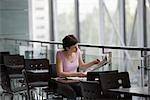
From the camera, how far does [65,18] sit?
36.3 feet

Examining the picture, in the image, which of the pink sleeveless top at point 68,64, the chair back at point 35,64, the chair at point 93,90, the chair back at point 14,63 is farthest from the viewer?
the chair back at point 14,63

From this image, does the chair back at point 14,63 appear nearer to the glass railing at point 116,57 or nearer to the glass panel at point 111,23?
the glass railing at point 116,57

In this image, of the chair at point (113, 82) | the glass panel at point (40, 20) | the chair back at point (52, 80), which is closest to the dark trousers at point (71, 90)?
the chair back at point (52, 80)

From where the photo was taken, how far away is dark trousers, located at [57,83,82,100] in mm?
4578

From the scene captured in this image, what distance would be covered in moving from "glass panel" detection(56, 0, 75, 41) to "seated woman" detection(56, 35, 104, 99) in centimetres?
573

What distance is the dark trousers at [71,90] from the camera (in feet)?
15.0

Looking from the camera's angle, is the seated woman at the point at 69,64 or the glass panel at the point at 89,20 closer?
the seated woman at the point at 69,64

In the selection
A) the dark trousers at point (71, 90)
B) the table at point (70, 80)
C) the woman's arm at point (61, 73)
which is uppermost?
the woman's arm at point (61, 73)

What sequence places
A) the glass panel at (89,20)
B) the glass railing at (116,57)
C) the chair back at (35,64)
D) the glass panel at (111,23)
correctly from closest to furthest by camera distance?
1. the glass railing at (116,57)
2. the chair back at (35,64)
3. the glass panel at (111,23)
4. the glass panel at (89,20)

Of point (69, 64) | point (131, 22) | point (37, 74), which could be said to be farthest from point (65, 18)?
point (69, 64)

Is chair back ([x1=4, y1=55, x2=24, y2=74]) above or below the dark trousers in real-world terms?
above

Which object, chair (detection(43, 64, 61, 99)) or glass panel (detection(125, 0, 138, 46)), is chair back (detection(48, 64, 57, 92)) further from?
glass panel (detection(125, 0, 138, 46))

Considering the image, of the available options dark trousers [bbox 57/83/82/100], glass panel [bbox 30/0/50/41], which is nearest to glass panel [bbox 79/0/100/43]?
glass panel [bbox 30/0/50/41]

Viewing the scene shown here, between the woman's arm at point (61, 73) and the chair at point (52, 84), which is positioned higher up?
the woman's arm at point (61, 73)
